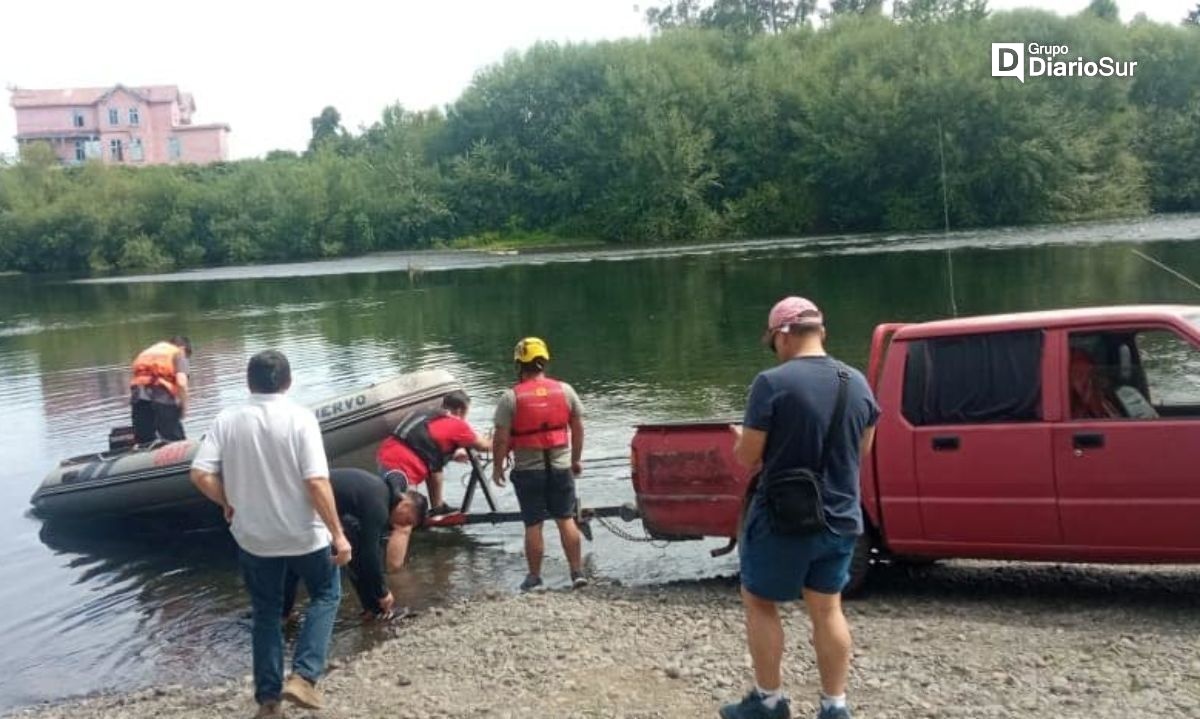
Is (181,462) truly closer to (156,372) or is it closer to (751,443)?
(156,372)

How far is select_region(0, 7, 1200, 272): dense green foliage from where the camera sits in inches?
2527

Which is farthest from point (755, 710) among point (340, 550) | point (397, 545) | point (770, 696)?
point (397, 545)

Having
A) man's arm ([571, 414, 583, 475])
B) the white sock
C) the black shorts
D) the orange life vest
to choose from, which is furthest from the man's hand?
the orange life vest

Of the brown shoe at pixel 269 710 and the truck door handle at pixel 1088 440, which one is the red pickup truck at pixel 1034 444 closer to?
the truck door handle at pixel 1088 440

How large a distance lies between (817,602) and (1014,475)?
95.0 inches

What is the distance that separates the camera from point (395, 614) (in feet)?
28.7

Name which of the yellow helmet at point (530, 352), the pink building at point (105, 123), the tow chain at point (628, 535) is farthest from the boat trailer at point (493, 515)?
the pink building at point (105, 123)

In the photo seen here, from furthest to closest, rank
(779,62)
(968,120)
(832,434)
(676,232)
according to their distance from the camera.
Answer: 1. (779,62)
2. (676,232)
3. (968,120)
4. (832,434)

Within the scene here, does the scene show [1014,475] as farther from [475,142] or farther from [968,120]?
[475,142]

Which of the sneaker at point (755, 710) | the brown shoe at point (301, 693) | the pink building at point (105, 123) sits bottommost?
the brown shoe at point (301, 693)

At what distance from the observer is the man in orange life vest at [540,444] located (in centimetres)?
854

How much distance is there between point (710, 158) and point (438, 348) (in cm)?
5254

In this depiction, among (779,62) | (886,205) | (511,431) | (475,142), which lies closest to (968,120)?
(886,205)

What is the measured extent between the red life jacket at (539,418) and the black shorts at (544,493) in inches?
8.3
